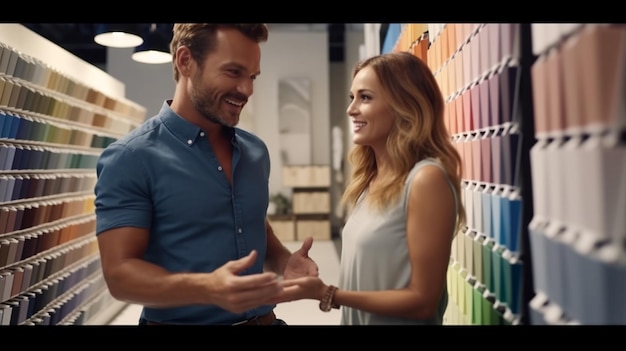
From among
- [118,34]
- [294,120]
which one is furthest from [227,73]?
[294,120]

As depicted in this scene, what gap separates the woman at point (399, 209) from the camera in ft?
4.11

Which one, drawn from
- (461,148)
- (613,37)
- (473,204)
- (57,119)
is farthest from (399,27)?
(57,119)

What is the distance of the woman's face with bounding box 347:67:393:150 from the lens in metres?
1.36

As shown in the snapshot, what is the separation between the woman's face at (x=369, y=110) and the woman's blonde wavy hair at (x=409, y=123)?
0.05 feet

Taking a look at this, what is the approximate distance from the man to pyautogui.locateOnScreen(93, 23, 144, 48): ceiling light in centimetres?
177

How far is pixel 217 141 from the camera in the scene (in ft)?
4.97

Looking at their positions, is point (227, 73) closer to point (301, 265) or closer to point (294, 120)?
point (301, 265)

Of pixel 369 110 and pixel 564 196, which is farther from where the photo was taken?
pixel 369 110

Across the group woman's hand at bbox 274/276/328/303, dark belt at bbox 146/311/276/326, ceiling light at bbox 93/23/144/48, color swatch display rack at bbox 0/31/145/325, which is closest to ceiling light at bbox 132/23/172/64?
ceiling light at bbox 93/23/144/48

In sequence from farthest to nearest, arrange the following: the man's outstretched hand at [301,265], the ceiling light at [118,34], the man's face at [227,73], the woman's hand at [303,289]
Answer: the ceiling light at [118,34] < the man's outstretched hand at [301,265] < the man's face at [227,73] < the woman's hand at [303,289]

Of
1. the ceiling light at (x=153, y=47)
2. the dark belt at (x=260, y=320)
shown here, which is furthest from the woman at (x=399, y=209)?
the ceiling light at (x=153, y=47)

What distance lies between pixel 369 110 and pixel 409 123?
11 cm

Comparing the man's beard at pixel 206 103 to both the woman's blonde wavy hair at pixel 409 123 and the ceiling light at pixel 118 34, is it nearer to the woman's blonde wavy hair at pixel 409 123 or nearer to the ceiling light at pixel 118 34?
the woman's blonde wavy hair at pixel 409 123

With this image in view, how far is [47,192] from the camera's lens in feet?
11.2
